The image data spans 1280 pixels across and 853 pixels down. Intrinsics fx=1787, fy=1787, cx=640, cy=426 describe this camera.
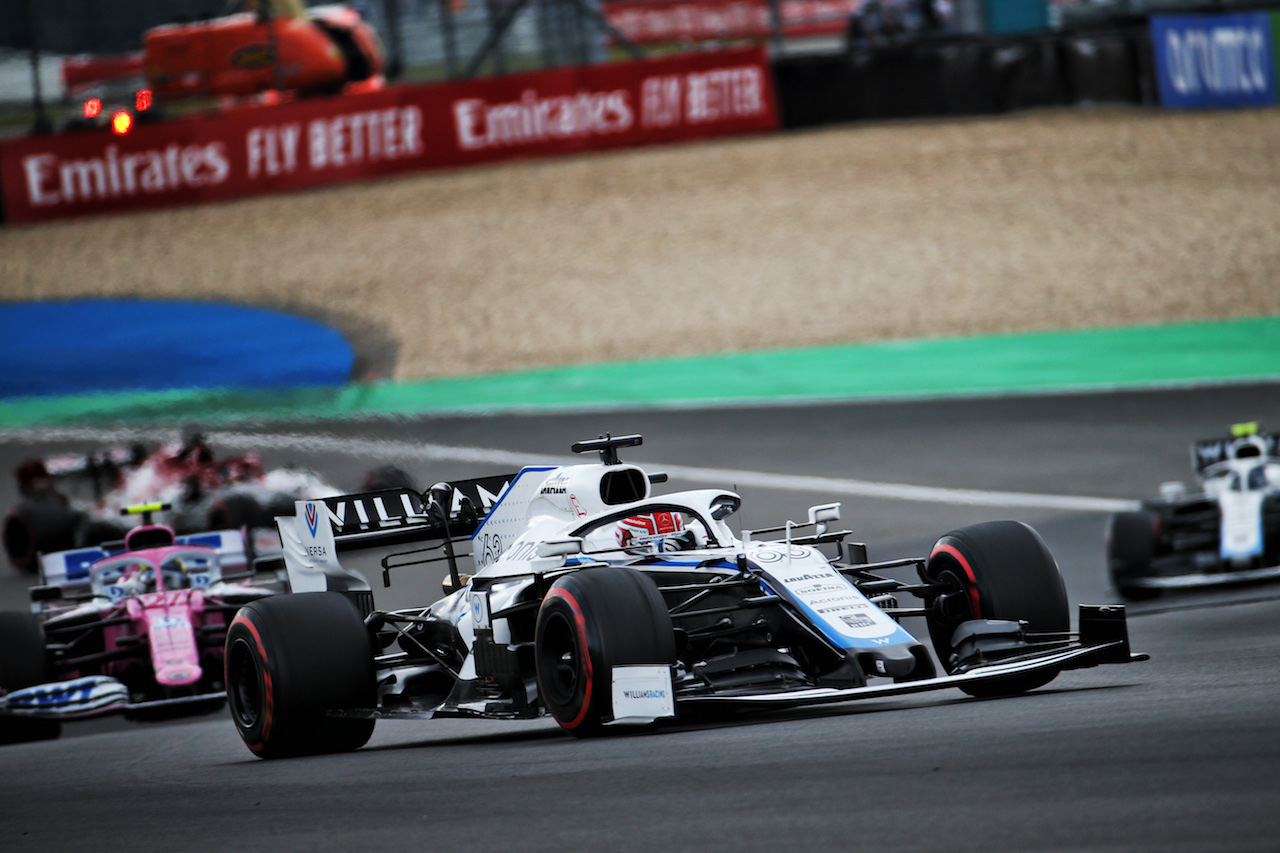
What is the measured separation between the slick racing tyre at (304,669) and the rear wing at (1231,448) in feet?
22.6

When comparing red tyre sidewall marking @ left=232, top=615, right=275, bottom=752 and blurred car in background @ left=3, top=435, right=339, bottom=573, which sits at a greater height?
blurred car in background @ left=3, top=435, right=339, bottom=573

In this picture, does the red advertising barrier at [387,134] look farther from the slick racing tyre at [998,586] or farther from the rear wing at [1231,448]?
A: the slick racing tyre at [998,586]

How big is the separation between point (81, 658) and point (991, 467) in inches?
335

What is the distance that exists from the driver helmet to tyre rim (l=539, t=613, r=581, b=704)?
78cm

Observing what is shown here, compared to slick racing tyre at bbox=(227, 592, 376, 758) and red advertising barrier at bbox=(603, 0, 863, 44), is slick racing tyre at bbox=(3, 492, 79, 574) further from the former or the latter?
red advertising barrier at bbox=(603, 0, 863, 44)

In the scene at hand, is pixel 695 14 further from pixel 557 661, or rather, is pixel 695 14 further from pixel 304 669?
pixel 557 661

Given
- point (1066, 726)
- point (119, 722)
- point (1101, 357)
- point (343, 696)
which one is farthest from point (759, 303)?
point (1066, 726)

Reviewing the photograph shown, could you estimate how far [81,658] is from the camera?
38.7 ft

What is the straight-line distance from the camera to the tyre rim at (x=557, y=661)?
7.45 meters

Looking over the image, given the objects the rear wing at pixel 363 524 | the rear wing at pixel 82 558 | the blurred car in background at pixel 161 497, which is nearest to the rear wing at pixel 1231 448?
the rear wing at pixel 363 524

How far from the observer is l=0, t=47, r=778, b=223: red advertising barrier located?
95.4 ft

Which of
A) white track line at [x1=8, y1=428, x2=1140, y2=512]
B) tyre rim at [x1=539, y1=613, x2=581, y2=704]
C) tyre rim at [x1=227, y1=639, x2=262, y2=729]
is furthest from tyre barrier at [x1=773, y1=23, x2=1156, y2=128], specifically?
tyre rim at [x1=539, y1=613, x2=581, y2=704]

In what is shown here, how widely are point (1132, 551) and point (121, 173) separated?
21.1 metres

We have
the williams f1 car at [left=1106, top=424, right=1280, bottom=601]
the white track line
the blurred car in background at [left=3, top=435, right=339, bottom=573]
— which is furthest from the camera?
the blurred car in background at [left=3, top=435, right=339, bottom=573]
